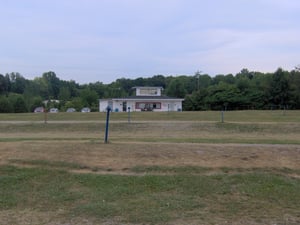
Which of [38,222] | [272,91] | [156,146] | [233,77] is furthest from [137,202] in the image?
[233,77]

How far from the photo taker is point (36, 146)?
10.3 meters

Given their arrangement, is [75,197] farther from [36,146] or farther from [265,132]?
[265,132]

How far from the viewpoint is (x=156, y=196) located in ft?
22.8

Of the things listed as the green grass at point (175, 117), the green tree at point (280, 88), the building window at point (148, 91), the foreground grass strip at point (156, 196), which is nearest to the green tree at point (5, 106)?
the building window at point (148, 91)

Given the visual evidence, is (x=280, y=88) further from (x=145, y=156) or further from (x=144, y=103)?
(x=145, y=156)

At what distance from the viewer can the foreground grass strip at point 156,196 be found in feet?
19.5

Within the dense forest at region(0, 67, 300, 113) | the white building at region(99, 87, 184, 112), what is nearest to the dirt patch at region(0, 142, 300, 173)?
the dense forest at region(0, 67, 300, 113)

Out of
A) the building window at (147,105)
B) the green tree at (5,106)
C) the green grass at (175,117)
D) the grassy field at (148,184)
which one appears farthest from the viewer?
the green tree at (5,106)

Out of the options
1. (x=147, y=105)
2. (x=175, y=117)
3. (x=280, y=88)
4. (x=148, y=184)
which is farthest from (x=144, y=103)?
(x=148, y=184)

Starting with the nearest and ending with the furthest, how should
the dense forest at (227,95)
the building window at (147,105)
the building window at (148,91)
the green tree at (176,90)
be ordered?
1. the building window at (147,105)
2. the building window at (148,91)
3. the dense forest at (227,95)
4. the green tree at (176,90)

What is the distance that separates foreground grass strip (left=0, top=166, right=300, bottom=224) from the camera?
19.5ft

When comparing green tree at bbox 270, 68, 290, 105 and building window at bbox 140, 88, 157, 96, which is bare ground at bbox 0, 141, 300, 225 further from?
green tree at bbox 270, 68, 290, 105

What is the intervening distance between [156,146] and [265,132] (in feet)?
43.3

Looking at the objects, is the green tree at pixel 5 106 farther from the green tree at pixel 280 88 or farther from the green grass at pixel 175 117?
the green tree at pixel 280 88
